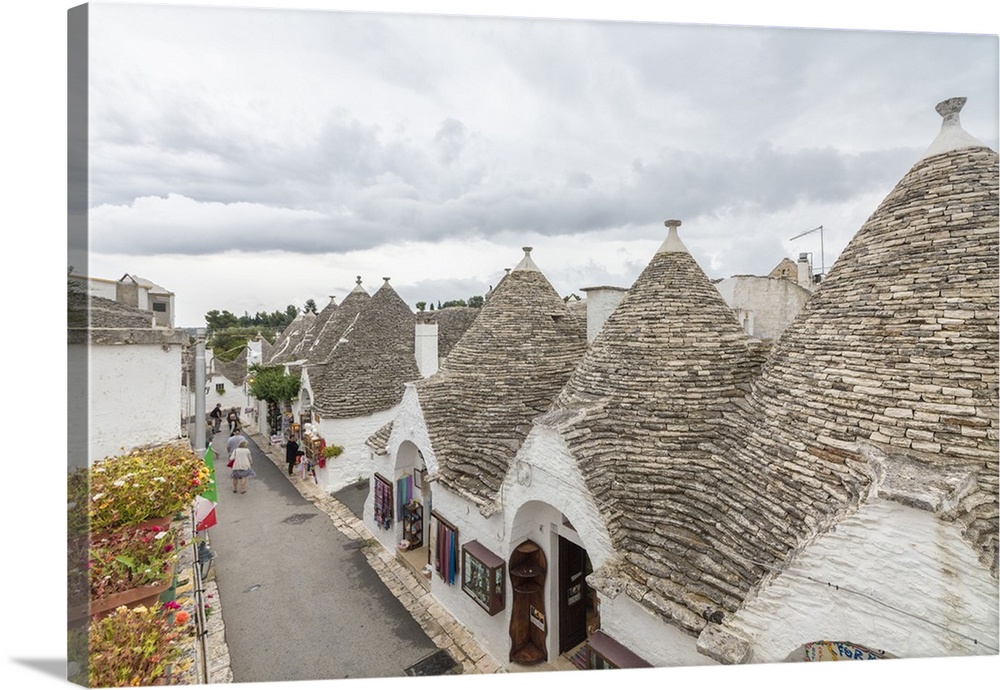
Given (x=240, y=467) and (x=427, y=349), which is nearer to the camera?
(x=427, y=349)

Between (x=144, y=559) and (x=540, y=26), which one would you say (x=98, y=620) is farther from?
(x=540, y=26)

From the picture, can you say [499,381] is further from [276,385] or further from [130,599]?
[276,385]

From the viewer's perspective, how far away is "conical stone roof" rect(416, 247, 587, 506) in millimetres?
5590

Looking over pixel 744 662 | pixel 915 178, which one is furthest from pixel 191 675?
pixel 915 178

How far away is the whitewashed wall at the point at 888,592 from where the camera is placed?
2.30m

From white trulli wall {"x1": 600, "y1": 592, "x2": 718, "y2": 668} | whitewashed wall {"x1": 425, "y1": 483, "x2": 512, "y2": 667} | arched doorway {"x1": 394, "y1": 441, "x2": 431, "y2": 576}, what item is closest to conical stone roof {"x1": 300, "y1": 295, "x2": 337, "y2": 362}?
arched doorway {"x1": 394, "y1": 441, "x2": 431, "y2": 576}

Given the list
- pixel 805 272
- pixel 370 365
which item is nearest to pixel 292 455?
pixel 370 365

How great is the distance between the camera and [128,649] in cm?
252

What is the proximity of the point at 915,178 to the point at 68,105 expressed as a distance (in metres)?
6.71

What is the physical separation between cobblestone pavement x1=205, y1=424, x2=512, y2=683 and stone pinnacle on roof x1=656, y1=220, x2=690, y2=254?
4.95 meters

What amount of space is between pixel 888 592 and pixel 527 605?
3.47 meters

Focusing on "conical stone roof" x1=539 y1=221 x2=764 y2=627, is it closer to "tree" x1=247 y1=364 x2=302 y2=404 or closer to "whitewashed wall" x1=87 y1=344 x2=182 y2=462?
"whitewashed wall" x1=87 y1=344 x2=182 y2=462

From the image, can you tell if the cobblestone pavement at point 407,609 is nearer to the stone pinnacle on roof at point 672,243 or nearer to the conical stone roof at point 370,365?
the conical stone roof at point 370,365

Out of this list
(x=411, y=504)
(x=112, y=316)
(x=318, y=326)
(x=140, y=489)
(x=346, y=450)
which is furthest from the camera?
(x=318, y=326)
